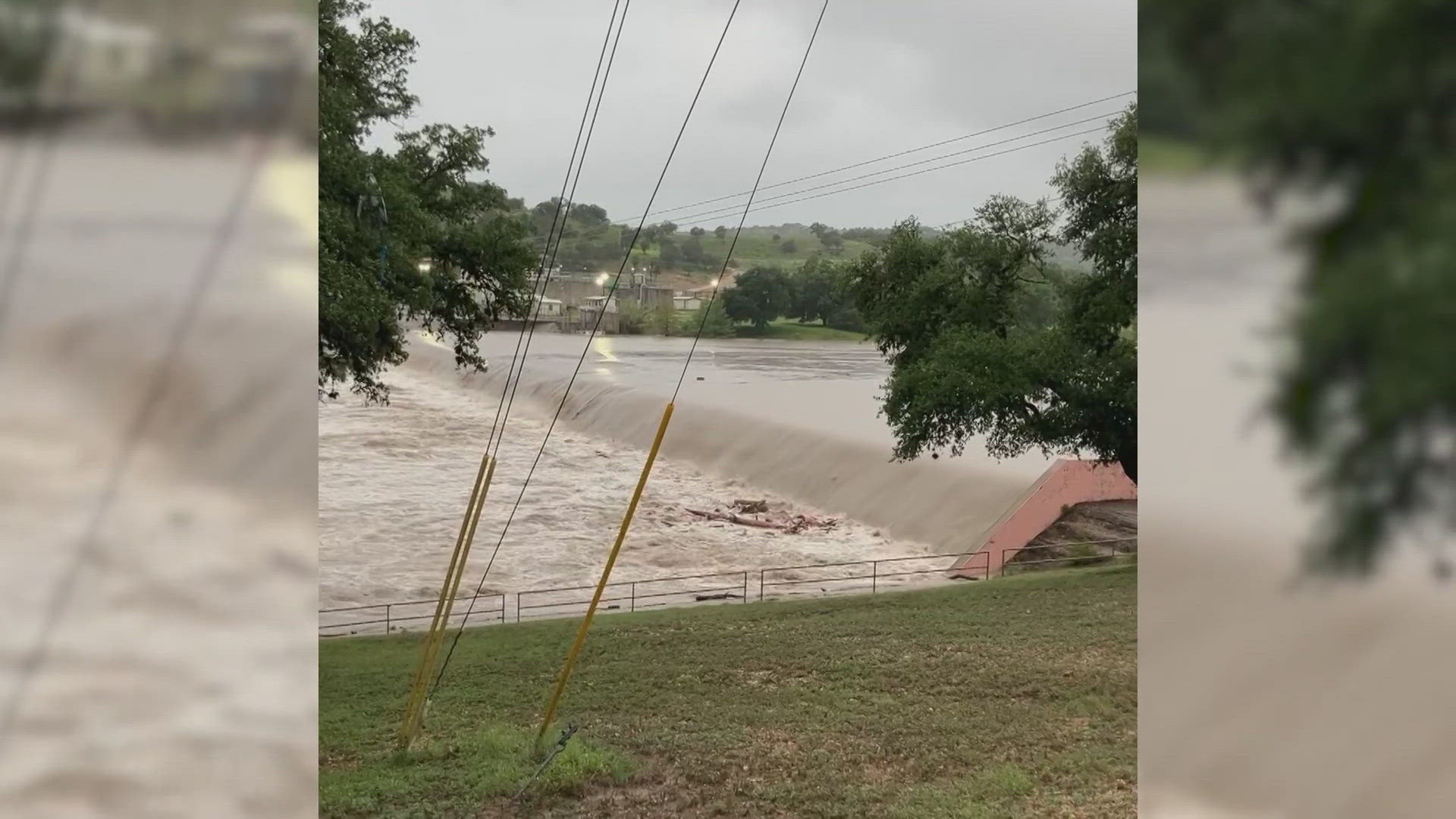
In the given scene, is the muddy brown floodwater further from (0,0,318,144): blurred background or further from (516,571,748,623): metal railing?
(0,0,318,144): blurred background

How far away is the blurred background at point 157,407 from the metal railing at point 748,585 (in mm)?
5353

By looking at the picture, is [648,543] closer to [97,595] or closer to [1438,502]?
[97,595]

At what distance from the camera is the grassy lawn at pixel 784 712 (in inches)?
183

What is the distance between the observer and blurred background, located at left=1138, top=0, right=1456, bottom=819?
0.54 m

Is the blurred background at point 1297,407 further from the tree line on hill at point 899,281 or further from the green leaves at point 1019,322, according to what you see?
the green leaves at point 1019,322

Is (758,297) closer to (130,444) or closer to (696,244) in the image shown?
(696,244)

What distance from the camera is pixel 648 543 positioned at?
6820mm

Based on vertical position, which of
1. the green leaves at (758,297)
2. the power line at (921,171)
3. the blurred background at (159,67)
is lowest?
the blurred background at (159,67)

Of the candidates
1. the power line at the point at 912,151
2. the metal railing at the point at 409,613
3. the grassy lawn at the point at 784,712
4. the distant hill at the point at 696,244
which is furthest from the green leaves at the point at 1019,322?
the metal railing at the point at 409,613

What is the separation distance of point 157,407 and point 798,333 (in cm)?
619

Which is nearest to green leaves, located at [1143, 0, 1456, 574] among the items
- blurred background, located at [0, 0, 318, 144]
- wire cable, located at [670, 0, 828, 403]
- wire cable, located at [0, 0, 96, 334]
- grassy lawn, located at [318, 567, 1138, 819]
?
blurred background, located at [0, 0, 318, 144]

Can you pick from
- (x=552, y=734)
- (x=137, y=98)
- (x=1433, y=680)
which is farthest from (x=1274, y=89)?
(x=552, y=734)

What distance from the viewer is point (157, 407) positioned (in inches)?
39.9

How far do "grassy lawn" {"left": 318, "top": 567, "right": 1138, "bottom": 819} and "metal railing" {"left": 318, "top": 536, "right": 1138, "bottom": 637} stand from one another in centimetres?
19
